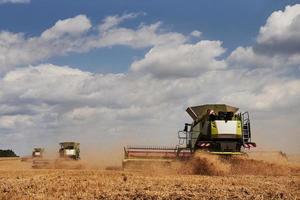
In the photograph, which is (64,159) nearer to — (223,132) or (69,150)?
(69,150)

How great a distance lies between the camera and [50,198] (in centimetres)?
1220

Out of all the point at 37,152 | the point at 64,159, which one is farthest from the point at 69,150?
the point at 37,152

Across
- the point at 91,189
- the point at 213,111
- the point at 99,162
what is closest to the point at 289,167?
the point at 213,111

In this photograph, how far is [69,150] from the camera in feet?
156

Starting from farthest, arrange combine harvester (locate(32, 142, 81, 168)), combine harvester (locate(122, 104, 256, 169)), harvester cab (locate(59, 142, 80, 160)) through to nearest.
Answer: harvester cab (locate(59, 142, 80, 160)) → combine harvester (locate(32, 142, 81, 168)) → combine harvester (locate(122, 104, 256, 169))

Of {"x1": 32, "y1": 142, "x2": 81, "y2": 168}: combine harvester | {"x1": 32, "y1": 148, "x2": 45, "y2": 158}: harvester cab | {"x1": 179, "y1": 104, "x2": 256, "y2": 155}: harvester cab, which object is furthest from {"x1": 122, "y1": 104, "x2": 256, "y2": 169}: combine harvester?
{"x1": 32, "y1": 148, "x2": 45, "y2": 158}: harvester cab

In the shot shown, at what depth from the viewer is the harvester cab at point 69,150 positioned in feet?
155

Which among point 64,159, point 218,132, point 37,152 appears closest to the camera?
point 218,132

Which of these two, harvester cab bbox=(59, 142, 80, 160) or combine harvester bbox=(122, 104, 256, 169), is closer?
combine harvester bbox=(122, 104, 256, 169)

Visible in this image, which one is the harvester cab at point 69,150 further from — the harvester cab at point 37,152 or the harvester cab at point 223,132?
the harvester cab at point 223,132

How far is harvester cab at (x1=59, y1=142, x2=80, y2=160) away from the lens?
47.2 meters

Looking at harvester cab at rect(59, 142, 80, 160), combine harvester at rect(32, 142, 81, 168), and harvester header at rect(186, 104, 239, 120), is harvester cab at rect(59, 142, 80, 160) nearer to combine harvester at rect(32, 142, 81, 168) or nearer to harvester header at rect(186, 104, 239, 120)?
combine harvester at rect(32, 142, 81, 168)

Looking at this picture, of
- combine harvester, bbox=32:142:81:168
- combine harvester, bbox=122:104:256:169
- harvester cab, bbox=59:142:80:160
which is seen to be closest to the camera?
combine harvester, bbox=122:104:256:169

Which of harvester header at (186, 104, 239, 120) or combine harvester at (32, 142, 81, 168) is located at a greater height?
harvester header at (186, 104, 239, 120)
